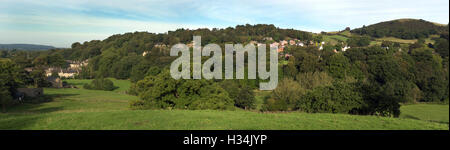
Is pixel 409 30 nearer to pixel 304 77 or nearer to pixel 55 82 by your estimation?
pixel 304 77

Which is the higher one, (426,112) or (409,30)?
(409,30)

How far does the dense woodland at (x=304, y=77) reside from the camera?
22328 millimetres

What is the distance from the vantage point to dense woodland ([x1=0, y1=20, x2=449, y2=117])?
22328mm

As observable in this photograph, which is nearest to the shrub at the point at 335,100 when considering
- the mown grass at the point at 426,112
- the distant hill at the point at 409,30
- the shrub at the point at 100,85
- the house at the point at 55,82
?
the mown grass at the point at 426,112

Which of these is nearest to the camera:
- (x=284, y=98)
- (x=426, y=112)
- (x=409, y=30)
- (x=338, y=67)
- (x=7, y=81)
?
(x=7, y=81)

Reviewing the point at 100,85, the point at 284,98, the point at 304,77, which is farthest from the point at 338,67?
the point at 100,85

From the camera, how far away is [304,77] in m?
49.7

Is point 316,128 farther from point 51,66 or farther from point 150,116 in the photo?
point 51,66

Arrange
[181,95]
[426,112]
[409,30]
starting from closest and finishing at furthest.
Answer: [181,95], [426,112], [409,30]

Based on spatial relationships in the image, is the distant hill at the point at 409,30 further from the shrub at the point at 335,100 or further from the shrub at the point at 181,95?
the shrub at the point at 181,95

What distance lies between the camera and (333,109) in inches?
830
